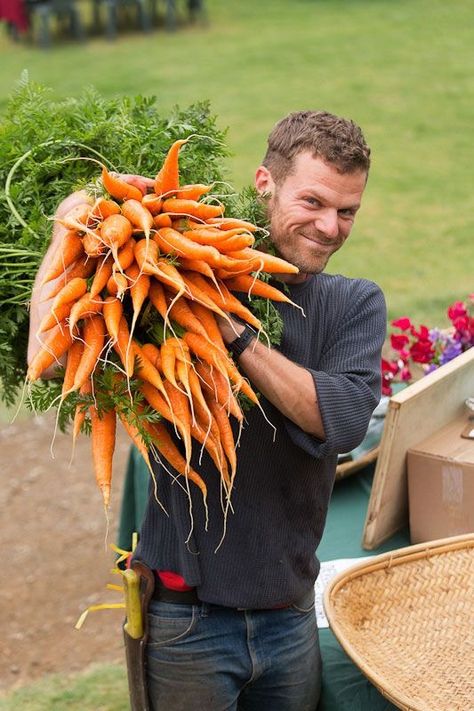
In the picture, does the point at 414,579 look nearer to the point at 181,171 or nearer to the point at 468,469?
the point at 468,469

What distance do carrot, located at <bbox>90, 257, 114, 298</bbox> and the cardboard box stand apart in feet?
4.31

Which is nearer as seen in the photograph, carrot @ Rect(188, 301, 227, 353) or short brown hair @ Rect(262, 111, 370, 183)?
carrot @ Rect(188, 301, 227, 353)

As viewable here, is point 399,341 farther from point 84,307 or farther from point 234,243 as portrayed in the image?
point 84,307

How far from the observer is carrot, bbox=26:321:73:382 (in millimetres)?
2100

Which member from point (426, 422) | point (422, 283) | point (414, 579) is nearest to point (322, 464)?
point (414, 579)

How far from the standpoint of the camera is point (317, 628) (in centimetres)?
273

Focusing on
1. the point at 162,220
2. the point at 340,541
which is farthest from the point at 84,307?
the point at 340,541

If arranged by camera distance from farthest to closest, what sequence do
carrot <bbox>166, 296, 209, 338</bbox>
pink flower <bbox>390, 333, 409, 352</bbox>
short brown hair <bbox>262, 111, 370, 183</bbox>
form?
pink flower <bbox>390, 333, 409, 352</bbox>
short brown hair <bbox>262, 111, 370, 183</bbox>
carrot <bbox>166, 296, 209, 338</bbox>

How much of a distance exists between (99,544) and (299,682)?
111 inches

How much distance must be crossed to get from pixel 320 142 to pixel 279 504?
0.90 meters

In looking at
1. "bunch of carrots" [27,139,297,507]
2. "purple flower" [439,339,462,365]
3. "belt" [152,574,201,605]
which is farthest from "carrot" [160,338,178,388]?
"purple flower" [439,339,462,365]

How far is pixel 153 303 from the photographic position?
2.10 metres

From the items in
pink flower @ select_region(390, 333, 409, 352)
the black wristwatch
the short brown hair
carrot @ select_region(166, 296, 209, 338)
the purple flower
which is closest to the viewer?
carrot @ select_region(166, 296, 209, 338)

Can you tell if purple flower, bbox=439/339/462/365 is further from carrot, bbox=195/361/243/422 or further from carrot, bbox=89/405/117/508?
carrot, bbox=89/405/117/508
